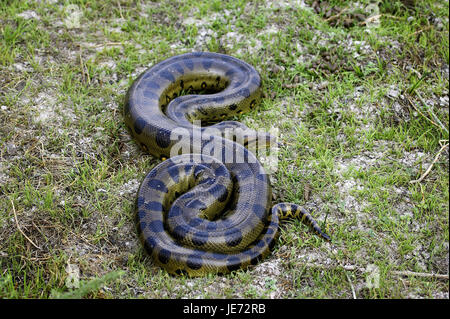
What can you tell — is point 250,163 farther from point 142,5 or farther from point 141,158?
point 142,5

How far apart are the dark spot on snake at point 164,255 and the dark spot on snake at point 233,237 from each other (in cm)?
67

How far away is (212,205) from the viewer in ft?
17.7

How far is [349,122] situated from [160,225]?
333cm

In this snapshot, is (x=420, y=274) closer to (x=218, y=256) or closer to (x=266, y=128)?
(x=218, y=256)

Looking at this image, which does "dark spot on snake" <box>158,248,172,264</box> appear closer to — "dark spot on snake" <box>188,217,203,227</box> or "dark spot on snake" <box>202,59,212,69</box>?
"dark spot on snake" <box>188,217,203,227</box>

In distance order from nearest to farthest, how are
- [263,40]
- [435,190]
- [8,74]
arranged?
[435,190]
[8,74]
[263,40]

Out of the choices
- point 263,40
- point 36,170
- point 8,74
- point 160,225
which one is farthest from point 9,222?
point 263,40

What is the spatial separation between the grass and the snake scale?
216 millimetres

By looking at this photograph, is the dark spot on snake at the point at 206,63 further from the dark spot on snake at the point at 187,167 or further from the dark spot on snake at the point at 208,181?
the dark spot on snake at the point at 208,181

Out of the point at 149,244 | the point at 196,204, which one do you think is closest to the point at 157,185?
the point at 196,204

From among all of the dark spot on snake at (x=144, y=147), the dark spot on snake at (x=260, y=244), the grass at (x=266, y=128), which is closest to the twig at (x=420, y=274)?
the grass at (x=266, y=128)

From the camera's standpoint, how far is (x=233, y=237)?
496 cm

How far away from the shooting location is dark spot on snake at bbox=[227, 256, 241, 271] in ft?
15.8

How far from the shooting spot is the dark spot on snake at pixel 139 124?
20.4 feet
